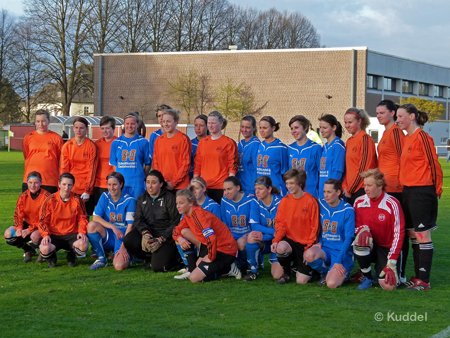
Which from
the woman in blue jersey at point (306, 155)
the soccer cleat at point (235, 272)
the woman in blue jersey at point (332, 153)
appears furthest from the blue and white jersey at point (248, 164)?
the soccer cleat at point (235, 272)

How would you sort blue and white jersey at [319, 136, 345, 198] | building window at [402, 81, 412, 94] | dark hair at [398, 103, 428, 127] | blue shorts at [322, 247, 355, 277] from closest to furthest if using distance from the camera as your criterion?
dark hair at [398, 103, 428, 127], blue shorts at [322, 247, 355, 277], blue and white jersey at [319, 136, 345, 198], building window at [402, 81, 412, 94]

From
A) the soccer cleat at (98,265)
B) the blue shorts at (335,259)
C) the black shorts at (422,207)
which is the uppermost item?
the black shorts at (422,207)

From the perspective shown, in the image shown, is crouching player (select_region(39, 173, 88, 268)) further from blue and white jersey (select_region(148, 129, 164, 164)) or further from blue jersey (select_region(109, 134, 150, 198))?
blue and white jersey (select_region(148, 129, 164, 164))

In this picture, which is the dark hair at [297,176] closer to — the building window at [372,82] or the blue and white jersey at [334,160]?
the blue and white jersey at [334,160]

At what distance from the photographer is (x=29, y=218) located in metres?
7.00

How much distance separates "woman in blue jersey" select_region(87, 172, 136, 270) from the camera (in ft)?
21.7

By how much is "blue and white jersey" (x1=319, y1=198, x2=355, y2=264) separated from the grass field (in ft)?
1.44

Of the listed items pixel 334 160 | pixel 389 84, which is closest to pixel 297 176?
pixel 334 160

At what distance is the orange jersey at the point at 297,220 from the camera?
5.93 metres

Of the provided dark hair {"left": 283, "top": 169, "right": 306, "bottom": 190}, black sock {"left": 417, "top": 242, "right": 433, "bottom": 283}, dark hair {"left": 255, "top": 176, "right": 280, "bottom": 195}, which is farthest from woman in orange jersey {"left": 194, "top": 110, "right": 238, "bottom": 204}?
black sock {"left": 417, "top": 242, "right": 433, "bottom": 283}

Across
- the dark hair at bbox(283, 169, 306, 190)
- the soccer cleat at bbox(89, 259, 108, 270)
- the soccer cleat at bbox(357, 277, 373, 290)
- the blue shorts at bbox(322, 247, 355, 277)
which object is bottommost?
the soccer cleat at bbox(89, 259, 108, 270)

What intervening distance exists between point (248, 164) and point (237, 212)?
102 centimetres

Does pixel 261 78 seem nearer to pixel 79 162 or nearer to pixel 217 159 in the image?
pixel 79 162

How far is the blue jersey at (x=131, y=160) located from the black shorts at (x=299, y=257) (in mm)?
2284
